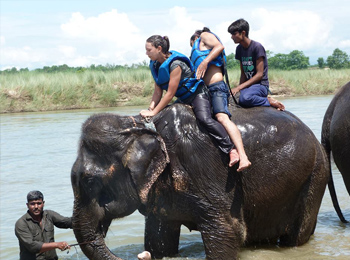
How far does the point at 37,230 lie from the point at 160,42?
7.29 feet

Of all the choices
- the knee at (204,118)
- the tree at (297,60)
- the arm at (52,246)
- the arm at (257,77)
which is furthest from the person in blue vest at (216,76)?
the tree at (297,60)

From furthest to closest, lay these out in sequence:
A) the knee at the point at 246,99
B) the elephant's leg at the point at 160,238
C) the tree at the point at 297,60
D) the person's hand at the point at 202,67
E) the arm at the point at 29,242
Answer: the tree at the point at 297,60 < the knee at the point at 246,99 < the elephant's leg at the point at 160,238 < the arm at the point at 29,242 < the person's hand at the point at 202,67

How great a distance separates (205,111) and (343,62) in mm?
59255

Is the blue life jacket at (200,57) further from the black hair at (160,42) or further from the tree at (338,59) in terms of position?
the tree at (338,59)

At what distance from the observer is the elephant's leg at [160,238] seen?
603 centimetres

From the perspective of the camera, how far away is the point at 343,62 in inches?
2441

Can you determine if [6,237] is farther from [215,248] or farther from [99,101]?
[99,101]

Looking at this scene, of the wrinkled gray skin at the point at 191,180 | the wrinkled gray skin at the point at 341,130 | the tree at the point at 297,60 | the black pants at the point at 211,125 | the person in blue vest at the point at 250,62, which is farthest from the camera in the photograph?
the tree at the point at 297,60

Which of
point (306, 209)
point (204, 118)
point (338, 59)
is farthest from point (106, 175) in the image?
point (338, 59)

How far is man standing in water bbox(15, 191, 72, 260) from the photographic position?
19.3ft

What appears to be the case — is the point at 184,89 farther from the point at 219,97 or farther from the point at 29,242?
the point at 29,242

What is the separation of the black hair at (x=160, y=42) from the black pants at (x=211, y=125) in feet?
1.88

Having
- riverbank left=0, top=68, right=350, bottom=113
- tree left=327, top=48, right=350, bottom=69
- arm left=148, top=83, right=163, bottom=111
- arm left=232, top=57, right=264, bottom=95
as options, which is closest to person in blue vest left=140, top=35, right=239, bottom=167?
arm left=148, top=83, right=163, bottom=111

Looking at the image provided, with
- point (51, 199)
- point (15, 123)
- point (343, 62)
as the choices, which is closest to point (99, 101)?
point (15, 123)
